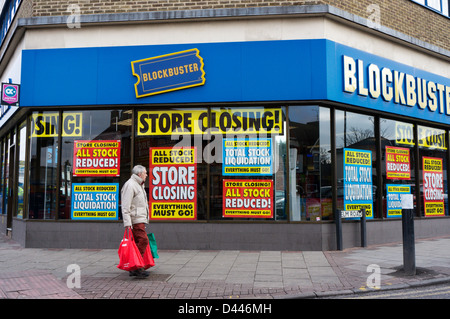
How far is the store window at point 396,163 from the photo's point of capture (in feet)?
34.4

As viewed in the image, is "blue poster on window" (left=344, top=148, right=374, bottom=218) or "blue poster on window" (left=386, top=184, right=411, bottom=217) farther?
"blue poster on window" (left=386, top=184, right=411, bottom=217)

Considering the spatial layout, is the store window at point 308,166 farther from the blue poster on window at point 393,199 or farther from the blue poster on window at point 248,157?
the blue poster on window at point 393,199

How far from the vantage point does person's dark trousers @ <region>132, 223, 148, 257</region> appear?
21.0 ft

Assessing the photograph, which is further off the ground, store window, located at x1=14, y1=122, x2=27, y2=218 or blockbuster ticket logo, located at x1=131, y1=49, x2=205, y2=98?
blockbuster ticket logo, located at x1=131, y1=49, x2=205, y2=98

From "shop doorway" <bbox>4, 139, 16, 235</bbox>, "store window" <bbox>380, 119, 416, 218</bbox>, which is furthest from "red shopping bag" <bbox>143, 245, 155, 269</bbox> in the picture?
"shop doorway" <bbox>4, 139, 16, 235</bbox>

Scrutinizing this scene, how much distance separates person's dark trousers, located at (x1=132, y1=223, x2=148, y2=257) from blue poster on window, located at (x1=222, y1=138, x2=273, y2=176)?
10.5ft

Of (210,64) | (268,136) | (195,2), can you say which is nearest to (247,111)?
(268,136)

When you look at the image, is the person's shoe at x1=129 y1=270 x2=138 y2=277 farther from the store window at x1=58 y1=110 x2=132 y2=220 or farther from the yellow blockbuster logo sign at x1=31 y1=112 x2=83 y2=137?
the yellow blockbuster logo sign at x1=31 y1=112 x2=83 y2=137

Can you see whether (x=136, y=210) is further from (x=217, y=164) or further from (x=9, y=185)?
(x=9, y=185)

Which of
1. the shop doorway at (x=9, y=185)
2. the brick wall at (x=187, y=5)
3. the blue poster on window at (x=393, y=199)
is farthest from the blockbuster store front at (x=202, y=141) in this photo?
the shop doorway at (x=9, y=185)

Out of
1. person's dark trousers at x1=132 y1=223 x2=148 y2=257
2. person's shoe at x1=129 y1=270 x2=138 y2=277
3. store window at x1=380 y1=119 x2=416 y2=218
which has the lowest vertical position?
person's shoe at x1=129 y1=270 x2=138 y2=277

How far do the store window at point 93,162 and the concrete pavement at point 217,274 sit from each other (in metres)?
1.05

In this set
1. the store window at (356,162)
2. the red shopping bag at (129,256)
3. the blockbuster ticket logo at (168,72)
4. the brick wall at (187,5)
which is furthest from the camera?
the store window at (356,162)

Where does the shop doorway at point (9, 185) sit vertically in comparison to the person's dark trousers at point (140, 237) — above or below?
above
